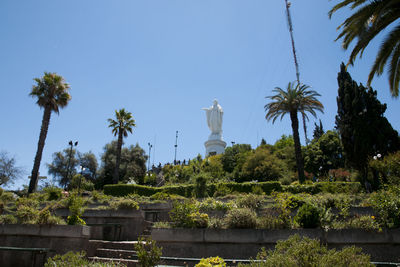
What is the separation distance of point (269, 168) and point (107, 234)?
30533mm

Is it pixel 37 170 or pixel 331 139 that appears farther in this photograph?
pixel 331 139

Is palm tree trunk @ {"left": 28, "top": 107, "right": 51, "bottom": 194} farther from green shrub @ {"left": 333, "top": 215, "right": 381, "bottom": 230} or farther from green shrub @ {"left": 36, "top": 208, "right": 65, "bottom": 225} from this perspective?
green shrub @ {"left": 333, "top": 215, "right": 381, "bottom": 230}

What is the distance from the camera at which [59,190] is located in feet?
67.1

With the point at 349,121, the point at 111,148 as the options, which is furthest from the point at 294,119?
the point at 111,148

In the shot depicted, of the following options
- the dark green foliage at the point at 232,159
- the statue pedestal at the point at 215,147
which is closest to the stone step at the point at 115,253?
the dark green foliage at the point at 232,159

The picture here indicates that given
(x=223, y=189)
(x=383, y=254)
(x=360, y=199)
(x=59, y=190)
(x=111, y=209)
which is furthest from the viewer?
(x=223, y=189)

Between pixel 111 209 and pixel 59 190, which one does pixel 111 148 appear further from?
pixel 111 209

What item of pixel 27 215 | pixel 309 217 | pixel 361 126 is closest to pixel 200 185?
pixel 27 215

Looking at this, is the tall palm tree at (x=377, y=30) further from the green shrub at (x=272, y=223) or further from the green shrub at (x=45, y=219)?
the green shrub at (x=45, y=219)

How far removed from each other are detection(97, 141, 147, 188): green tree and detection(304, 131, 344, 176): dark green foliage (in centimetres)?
2730

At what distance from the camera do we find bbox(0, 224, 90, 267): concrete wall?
27.5 feet

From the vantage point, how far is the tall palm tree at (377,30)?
11.6 m

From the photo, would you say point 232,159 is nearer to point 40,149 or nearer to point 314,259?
point 40,149

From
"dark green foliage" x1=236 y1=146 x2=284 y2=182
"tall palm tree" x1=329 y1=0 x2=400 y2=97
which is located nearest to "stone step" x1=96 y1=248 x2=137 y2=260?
"tall palm tree" x1=329 y1=0 x2=400 y2=97
